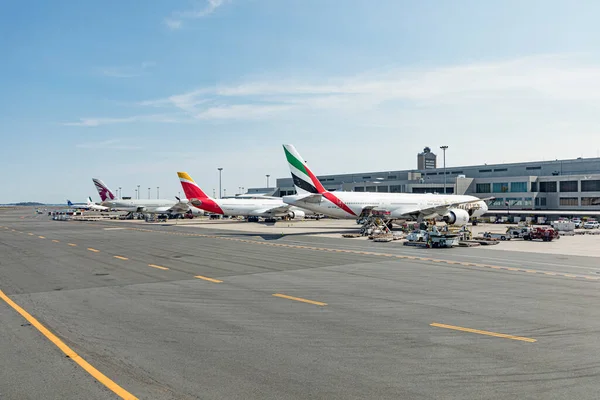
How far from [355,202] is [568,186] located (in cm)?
6276

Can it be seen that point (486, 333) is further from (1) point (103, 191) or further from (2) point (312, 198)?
(1) point (103, 191)

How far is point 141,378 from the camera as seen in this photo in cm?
1017

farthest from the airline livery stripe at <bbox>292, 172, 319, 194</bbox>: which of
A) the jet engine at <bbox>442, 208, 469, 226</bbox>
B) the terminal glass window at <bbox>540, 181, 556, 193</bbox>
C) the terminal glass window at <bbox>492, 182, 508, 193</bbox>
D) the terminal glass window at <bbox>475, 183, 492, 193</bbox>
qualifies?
the terminal glass window at <bbox>540, 181, 556, 193</bbox>

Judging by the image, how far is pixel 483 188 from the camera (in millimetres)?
110812

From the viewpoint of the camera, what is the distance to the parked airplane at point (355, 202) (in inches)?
2271

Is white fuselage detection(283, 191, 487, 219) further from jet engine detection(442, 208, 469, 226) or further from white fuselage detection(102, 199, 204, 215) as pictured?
white fuselage detection(102, 199, 204, 215)

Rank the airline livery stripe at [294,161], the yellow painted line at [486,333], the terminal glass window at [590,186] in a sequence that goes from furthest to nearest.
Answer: the terminal glass window at [590,186]
the airline livery stripe at [294,161]
the yellow painted line at [486,333]

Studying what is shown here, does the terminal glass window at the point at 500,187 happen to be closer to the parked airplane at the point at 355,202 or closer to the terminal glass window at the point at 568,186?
the terminal glass window at the point at 568,186

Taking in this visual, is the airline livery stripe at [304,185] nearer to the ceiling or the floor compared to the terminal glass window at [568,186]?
nearer to the floor

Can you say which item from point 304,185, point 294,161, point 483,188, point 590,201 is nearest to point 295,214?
point 304,185

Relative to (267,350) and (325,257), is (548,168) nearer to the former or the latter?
(325,257)

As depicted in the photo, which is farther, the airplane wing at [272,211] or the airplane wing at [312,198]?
the airplane wing at [272,211]

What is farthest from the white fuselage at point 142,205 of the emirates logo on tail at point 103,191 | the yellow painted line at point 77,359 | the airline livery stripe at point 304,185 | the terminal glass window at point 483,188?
the yellow painted line at point 77,359

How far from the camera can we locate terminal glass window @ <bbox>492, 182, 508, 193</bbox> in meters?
105
